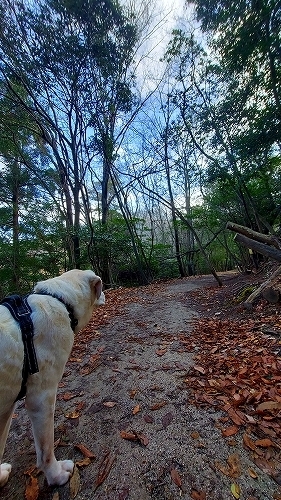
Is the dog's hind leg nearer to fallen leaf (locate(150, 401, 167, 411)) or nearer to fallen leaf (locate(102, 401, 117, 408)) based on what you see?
fallen leaf (locate(102, 401, 117, 408))

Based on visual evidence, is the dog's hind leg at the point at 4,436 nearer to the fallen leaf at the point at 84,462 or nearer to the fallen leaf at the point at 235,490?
the fallen leaf at the point at 84,462

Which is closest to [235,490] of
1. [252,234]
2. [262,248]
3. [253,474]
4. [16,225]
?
[253,474]

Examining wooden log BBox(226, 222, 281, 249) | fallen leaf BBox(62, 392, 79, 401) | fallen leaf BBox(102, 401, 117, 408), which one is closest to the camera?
fallen leaf BBox(102, 401, 117, 408)

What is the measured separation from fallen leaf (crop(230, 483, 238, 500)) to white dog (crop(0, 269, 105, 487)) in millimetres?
1081

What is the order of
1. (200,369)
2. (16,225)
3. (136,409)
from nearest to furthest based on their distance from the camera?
(136,409) → (200,369) → (16,225)

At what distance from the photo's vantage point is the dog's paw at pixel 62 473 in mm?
1443

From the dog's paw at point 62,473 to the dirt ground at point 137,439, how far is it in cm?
4

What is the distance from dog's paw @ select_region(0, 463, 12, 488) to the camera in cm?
153

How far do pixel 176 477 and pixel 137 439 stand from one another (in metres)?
0.44

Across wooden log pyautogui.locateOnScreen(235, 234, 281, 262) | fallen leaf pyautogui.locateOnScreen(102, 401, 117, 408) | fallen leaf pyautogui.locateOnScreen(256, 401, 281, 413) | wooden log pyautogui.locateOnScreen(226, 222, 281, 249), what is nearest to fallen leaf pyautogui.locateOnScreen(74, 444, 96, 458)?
fallen leaf pyautogui.locateOnScreen(102, 401, 117, 408)

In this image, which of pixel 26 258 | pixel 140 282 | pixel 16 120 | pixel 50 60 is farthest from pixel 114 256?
pixel 50 60

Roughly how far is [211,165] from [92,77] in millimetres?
7654

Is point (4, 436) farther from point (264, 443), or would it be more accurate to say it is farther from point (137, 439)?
point (264, 443)

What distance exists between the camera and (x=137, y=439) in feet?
5.74
